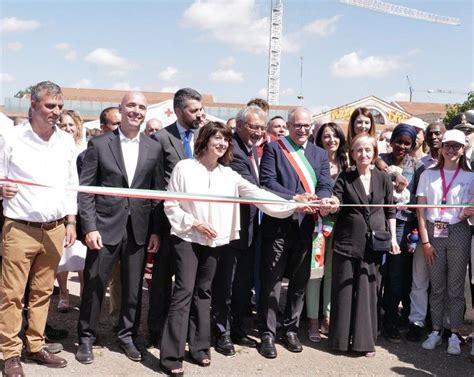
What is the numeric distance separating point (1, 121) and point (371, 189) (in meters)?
3.98

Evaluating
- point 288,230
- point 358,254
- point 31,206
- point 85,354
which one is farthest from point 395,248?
point 31,206

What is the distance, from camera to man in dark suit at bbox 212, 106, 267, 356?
14.8ft

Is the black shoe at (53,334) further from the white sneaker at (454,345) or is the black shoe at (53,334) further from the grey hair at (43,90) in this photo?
the white sneaker at (454,345)

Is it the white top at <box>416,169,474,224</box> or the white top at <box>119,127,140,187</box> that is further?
A: the white top at <box>416,169,474,224</box>

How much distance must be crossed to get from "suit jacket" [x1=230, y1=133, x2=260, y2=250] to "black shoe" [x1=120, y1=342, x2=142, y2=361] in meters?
1.27

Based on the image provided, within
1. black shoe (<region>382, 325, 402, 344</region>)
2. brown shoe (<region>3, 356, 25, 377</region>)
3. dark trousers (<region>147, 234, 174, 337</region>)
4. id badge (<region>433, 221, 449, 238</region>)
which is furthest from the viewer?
black shoe (<region>382, 325, 402, 344</region>)

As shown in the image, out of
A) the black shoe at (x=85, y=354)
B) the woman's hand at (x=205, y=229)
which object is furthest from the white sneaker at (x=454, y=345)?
the black shoe at (x=85, y=354)

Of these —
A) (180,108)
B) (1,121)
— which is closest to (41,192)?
(180,108)

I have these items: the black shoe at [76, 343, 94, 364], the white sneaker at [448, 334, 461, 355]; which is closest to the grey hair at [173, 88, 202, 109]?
the black shoe at [76, 343, 94, 364]

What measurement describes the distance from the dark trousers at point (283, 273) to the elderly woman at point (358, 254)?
31 centimetres

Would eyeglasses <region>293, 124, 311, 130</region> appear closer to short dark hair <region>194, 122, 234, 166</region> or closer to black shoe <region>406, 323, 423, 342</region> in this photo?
short dark hair <region>194, 122, 234, 166</region>

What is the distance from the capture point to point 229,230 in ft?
14.2

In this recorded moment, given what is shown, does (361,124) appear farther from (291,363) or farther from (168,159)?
(291,363)

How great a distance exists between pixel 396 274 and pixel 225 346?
198cm
